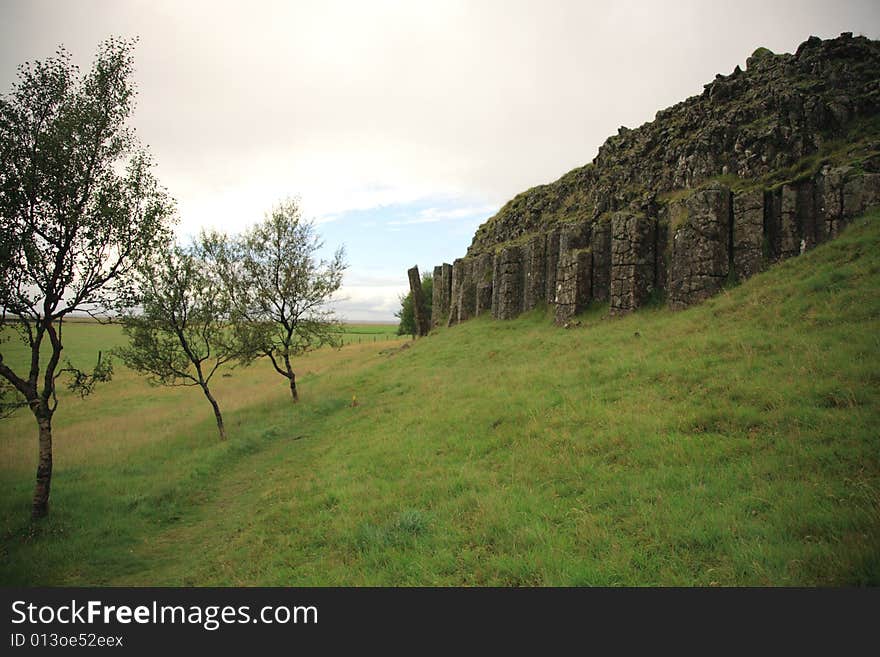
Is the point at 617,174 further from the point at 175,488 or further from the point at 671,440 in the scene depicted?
the point at 175,488

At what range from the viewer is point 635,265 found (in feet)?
73.6

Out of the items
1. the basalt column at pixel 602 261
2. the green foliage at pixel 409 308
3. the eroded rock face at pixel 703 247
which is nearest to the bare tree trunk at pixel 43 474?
the eroded rock face at pixel 703 247

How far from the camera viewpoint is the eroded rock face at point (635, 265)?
22.3m

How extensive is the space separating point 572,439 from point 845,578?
5.73m

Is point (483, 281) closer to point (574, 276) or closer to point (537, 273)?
point (537, 273)

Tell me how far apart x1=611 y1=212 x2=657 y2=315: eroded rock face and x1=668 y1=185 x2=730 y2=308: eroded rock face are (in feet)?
7.32

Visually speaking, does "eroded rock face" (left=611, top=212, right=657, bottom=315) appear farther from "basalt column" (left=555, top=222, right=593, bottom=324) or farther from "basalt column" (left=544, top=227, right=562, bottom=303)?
"basalt column" (left=544, top=227, right=562, bottom=303)

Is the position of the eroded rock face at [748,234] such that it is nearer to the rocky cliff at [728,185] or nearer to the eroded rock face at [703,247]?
the rocky cliff at [728,185]

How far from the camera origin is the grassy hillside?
611 cm

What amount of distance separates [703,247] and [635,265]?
11.6 feet

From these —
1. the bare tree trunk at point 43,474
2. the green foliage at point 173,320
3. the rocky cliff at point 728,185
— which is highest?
the rocky cliff at point 728,185

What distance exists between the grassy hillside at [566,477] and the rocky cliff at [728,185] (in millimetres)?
1800

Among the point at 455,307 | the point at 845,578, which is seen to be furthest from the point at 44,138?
the point at 455,307

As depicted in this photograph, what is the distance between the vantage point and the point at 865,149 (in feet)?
54.6
